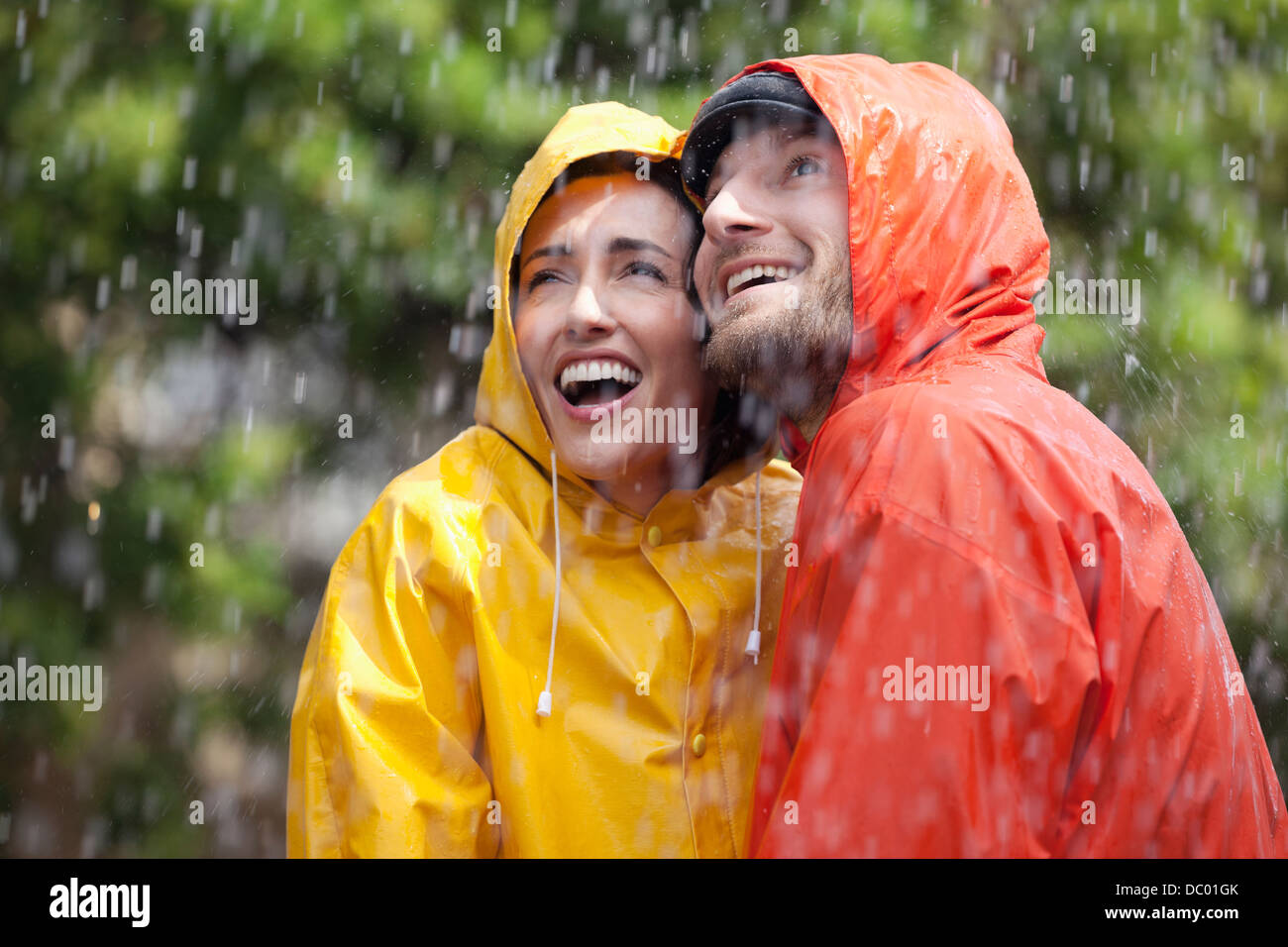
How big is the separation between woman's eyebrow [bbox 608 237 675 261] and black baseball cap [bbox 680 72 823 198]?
204mm

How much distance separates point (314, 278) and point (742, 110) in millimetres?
2144

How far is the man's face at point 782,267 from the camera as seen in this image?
2.43 metres

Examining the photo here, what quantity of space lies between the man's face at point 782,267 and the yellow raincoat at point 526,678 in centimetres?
37

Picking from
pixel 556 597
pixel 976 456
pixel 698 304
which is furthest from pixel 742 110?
pixel 556 597

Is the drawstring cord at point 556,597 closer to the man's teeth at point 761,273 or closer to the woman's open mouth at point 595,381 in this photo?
the woman's open mouth at point 595,381

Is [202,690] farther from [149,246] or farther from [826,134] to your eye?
[826,134]

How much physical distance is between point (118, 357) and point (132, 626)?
1003 mm

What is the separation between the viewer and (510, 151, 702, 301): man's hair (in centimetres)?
287

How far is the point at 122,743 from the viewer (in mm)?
4316

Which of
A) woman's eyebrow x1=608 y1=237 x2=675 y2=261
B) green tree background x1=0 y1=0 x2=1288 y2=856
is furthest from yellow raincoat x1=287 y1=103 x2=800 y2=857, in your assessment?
green tree background x1=0 y1=0 x2=1288 y2=856

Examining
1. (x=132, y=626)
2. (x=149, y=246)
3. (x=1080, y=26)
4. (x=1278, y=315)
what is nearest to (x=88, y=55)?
(x=149, y=246)

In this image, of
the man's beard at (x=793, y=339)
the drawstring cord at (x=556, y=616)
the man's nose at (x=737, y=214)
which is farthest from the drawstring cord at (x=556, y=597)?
the man's nose at (x=737, y=214)

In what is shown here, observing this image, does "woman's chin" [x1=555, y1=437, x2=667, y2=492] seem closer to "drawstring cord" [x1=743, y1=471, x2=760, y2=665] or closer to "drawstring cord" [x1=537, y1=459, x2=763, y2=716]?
"drawstring cord" [x1=537, y1=459, x2=763, y2=716]

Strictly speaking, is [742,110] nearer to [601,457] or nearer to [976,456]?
[601,457]
